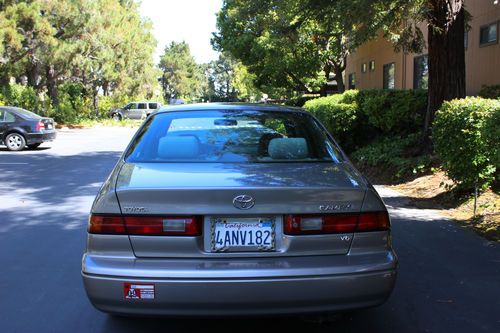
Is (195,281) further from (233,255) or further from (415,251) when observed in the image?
(415,251)

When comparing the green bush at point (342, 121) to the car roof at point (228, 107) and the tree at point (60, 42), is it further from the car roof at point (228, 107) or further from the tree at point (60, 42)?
the tree at point (60, 42)

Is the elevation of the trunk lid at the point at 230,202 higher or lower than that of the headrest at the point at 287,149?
lower

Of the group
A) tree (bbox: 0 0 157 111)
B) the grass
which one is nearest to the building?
the grass

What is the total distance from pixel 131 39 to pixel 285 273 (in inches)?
1500

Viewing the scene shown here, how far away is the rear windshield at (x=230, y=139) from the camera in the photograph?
3969mm

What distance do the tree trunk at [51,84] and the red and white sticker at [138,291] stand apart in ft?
103

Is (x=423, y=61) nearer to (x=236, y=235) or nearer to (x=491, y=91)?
(x=491, y=91)

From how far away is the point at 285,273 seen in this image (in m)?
2.99

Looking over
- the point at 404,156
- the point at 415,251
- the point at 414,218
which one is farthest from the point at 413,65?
the point at 415,251

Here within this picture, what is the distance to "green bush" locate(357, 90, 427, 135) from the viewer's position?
12290mm

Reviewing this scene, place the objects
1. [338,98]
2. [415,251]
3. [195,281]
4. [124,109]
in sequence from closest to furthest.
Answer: [195,281]
[415,251]
[338,98]
[124,109]

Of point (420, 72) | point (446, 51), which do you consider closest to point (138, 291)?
point (446, 51)

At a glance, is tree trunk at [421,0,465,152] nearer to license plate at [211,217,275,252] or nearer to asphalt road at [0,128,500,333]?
asphalt road at [0,128,500,333]

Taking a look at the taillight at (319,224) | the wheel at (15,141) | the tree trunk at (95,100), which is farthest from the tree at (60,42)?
the taillight at (319,224)
